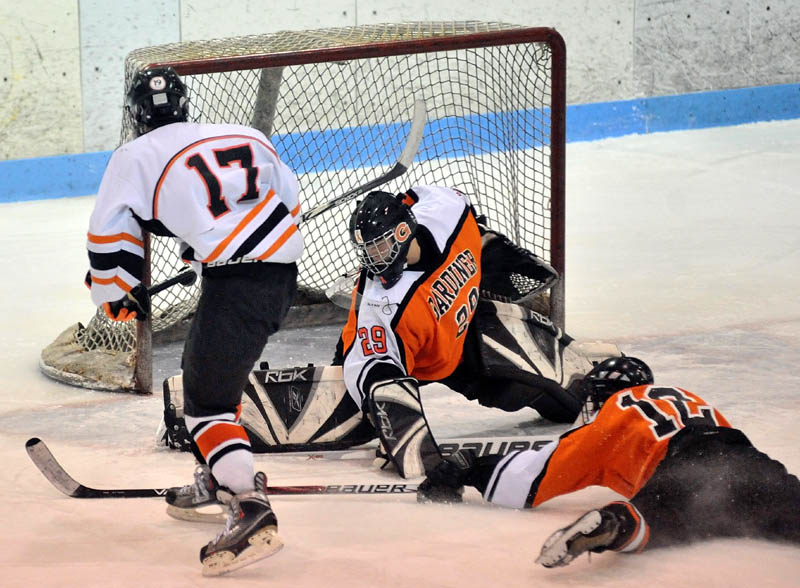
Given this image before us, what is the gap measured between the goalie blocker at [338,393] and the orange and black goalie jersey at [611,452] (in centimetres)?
73

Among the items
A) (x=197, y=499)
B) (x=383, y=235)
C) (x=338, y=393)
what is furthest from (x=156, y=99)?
(x=338, y=393)

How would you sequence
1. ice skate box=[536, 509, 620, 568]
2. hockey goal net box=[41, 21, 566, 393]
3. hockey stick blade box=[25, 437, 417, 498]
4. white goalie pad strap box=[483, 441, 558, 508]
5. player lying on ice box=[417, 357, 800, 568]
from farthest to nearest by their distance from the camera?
hockey goal net box=[41, 21, 566, 393], hockey stick blade box=[25, 437, 417, 498], white goalie pad strap box=[483, 441, 558, 508], player lying on ice box=[417, 357, 800, 568], ice skate box=[536, 509, 620, 568]

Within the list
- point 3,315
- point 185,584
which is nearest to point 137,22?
point 3,315

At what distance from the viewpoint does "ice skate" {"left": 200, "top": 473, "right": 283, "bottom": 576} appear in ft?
9.00

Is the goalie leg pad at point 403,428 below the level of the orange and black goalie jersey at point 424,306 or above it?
below

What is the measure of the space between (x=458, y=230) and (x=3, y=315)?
233 centimetres

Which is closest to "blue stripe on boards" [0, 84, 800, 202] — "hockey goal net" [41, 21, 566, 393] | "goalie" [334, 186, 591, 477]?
"hockey goal net" [41, 21, 566, 393]

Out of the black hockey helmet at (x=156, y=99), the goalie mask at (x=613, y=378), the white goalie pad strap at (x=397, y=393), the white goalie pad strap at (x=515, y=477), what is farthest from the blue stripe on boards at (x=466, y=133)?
the black hockey helmet at (x=156, y=99)

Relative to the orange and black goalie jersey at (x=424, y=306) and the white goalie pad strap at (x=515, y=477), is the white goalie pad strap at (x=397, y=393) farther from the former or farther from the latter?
the white goalie pad strap at (x=515, y=477)

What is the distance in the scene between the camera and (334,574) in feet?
9.05

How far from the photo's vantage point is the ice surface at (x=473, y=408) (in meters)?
2.77

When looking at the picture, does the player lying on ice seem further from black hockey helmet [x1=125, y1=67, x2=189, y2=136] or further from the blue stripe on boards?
the blue stripe on boards

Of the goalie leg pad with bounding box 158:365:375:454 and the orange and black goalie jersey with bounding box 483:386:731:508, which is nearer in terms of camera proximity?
the orange and black goalie jersey with bounding box 483:386:731:508

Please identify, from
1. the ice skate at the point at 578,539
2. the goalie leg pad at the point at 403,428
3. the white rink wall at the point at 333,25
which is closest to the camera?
the ice skate at the point at 578,539
